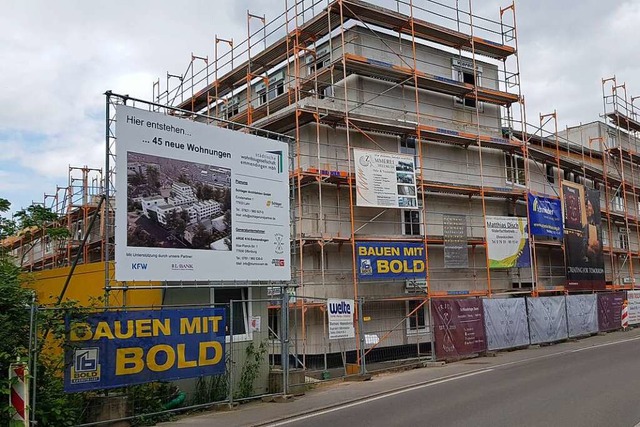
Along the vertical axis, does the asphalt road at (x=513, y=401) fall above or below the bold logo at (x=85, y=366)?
below

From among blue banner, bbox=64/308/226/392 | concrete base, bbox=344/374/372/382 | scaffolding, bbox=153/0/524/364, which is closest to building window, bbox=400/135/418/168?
scaffolding, bbox=153/0/524/364

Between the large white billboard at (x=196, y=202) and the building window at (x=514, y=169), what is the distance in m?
16.4

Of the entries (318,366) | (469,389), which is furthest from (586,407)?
(318,366)

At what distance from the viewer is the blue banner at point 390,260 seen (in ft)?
67.8

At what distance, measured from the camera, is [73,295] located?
15.5 metres

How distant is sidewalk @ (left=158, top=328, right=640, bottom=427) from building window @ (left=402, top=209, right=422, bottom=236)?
5439 millimetres

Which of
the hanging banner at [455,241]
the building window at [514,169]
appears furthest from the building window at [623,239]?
the hanging banner at [455,241]

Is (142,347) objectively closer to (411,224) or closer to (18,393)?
(18,393)

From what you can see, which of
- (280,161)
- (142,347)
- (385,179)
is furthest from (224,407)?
(385,179)

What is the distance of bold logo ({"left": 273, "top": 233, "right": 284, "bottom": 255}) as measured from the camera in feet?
46.4

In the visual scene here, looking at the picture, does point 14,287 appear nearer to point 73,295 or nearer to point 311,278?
point 73,295

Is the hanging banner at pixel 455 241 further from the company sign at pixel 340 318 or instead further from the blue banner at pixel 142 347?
the blue banner at pixel 142 347

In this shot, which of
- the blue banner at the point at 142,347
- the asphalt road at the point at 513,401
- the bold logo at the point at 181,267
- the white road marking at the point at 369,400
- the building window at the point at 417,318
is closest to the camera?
the asphalt road at the point at 513,401

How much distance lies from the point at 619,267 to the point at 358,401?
29872 mm
